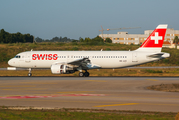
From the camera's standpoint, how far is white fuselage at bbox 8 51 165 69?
3491 cm

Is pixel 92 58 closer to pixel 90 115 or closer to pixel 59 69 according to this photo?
pixel 59 69

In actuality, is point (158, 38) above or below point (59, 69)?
above

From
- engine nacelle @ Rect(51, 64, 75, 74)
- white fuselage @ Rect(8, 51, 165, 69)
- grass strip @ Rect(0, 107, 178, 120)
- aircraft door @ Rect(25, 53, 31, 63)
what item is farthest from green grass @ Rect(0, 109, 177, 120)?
aircraft door @ Rect(25, 53, 31, 63)

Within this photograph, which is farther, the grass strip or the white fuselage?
the white fuselage

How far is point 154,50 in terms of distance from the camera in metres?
35.4

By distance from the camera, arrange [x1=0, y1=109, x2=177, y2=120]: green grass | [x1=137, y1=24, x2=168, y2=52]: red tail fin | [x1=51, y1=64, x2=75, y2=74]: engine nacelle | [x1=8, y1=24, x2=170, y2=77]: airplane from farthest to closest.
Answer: [x1=137, y1=24, x2=168, y2=52]: red tail fin → [x1=8, y1=24, x2=170, y2=77]: airplane → [x1=51, y1=64, x2=75, y2=74]: engine nacelle → [x1=0, y1=109, x2=177, y2=120]: green grass

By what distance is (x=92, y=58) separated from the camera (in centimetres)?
3512

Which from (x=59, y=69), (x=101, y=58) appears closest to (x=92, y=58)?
(x=101, y=58)

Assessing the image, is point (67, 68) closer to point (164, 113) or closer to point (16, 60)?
point (16, 60)

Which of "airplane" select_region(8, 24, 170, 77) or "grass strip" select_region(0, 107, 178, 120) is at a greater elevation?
"airplane" select_region(8, 24, 170, 77)

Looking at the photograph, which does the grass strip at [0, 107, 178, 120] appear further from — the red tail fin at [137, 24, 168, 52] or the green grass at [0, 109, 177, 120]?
the red tail fin at [137, 24, 168, 52]

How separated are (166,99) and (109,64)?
19.2m

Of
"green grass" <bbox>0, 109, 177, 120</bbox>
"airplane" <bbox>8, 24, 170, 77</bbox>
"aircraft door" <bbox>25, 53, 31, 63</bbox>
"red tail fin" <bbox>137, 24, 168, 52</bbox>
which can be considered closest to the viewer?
"green grass" <bbox>0, 109, 177, 120</bbox>

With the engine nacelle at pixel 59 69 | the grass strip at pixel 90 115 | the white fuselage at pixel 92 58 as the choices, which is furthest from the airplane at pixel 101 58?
the grass strip at pixel 90 115
